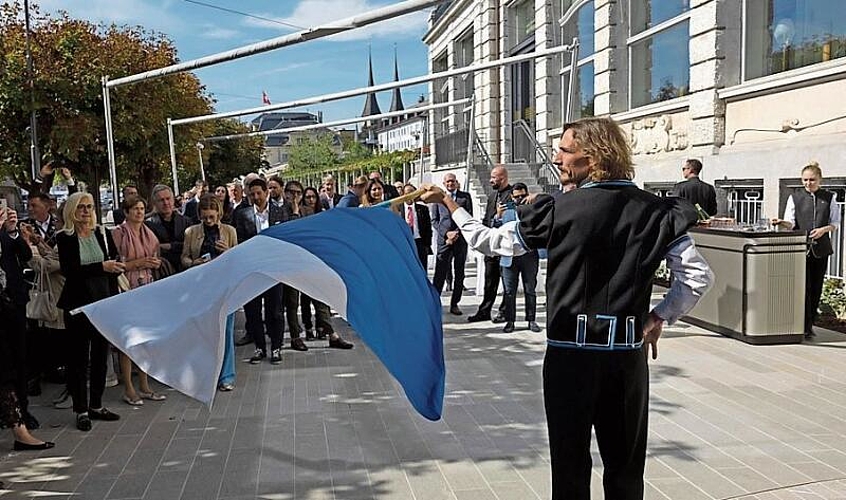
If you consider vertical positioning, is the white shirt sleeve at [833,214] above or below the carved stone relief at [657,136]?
below

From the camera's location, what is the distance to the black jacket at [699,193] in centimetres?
1160

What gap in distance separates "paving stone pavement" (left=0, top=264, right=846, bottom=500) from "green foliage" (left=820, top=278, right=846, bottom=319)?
86.4 inches

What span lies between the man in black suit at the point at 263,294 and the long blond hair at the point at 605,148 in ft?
19.4

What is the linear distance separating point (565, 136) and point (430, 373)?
5.05 ft

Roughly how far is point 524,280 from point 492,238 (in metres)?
6.88

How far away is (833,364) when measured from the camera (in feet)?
26.9

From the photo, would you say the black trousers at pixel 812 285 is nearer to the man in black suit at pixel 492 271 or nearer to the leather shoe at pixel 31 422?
the man in black suit at pixel 492 271

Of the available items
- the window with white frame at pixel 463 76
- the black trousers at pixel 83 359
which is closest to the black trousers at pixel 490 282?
the black trousers at pixel 83 359

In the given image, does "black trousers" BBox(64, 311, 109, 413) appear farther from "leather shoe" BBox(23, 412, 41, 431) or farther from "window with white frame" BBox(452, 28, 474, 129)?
"window with white frame" BBox(452, 28, 474, 129)

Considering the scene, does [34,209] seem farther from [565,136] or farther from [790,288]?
[790,288]

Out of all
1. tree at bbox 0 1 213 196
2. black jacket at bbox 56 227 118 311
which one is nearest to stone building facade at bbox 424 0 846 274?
black jacket at bbox 56 227 118 311

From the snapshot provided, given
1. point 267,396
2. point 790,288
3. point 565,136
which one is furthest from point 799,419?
point 267,396

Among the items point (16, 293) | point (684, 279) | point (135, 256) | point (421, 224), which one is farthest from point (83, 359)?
point (421, 224)

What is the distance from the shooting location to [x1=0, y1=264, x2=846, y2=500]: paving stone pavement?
5129 millimetres
